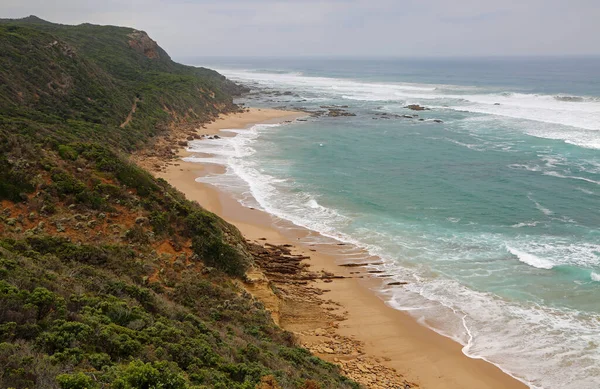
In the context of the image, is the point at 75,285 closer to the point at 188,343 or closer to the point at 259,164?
the point at 188,343

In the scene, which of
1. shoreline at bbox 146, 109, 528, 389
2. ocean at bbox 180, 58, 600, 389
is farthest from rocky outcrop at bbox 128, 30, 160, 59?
shoreline at bbox 146, 109, 528, 389

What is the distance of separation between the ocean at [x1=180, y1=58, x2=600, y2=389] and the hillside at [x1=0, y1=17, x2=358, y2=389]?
706cm

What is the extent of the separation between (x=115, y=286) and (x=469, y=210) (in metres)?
22.3

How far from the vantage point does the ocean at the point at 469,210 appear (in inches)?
644

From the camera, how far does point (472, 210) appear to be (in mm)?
27828

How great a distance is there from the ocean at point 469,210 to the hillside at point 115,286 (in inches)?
278

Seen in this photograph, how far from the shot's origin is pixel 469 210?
2786 cm

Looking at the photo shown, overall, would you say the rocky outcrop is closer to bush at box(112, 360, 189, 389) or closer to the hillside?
the hillside

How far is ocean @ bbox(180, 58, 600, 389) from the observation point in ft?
53.7

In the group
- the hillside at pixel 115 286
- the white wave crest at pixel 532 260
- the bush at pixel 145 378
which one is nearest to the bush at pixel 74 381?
the hillside at pixel 115 286

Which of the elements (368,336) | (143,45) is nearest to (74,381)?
(368,336)

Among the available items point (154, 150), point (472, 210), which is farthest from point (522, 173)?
point (154, 150)

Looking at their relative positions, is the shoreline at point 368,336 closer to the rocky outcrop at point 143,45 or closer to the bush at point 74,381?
the bush at point 74,381

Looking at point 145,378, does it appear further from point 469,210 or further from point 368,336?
point 469,210
